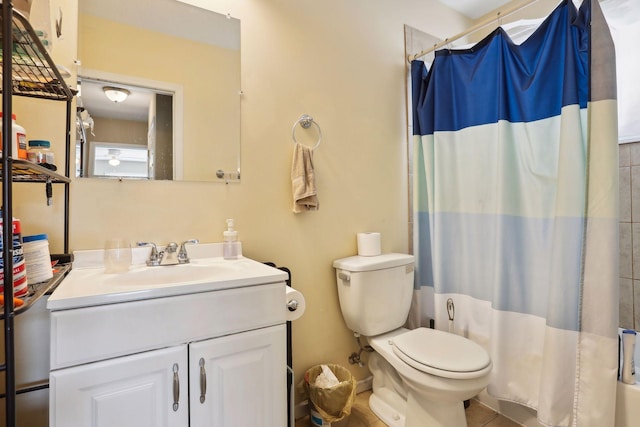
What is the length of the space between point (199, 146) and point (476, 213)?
1.41 meters

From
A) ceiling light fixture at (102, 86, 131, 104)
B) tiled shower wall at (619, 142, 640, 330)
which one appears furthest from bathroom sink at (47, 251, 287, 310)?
tiled shower wall at (619, 142, 640, 330)

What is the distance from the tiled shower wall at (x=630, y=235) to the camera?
1.68m

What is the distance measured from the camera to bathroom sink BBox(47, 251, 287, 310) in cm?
81

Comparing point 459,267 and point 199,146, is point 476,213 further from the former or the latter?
point 199,146

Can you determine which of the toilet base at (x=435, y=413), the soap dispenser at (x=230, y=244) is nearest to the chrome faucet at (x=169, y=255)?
the soap dispenser at (x=230, y=244)

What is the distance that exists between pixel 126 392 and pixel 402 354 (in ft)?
3.38

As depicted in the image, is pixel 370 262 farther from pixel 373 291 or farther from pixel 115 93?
pixel 115 93

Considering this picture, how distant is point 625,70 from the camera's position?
5.49 feet

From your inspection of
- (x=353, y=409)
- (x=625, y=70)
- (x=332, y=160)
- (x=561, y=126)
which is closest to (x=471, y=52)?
(x=561, y=126)

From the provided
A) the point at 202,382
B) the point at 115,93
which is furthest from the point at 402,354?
the point at 115,93

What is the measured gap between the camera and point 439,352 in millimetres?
1348

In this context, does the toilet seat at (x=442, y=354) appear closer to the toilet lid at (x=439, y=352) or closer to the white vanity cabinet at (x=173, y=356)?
the toilet lid at (x=439, y=352)

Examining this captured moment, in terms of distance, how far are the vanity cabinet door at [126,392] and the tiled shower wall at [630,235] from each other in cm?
220

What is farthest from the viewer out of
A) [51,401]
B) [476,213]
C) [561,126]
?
[476,213]
